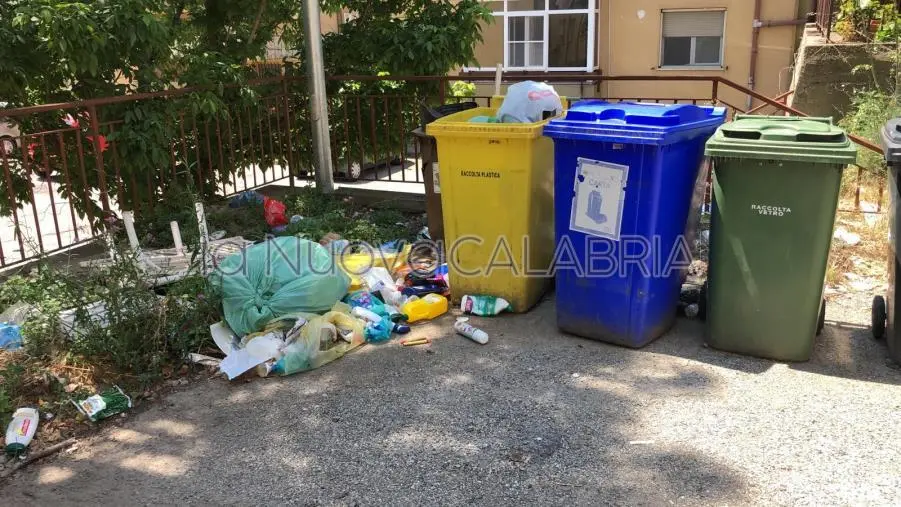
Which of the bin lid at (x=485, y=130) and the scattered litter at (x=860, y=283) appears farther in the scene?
the scattered litter at (x=860, y=283)

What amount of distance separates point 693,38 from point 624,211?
11.7 metres

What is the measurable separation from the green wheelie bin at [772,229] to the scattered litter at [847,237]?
5.91ft

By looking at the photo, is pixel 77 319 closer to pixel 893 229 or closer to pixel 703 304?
pixel 703 304

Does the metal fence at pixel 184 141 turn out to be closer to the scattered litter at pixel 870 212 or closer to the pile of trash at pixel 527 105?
the scattered litter at pixel 870 212

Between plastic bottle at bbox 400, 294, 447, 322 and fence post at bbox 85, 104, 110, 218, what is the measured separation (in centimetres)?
268

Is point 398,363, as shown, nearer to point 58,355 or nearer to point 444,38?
point 58,355

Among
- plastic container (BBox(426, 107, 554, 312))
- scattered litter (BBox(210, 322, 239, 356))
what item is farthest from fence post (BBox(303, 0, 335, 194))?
scattered litter (BBox(210, 322, 239, 356))

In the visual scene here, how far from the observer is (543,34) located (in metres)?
14.5

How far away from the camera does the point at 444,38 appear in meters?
6.74

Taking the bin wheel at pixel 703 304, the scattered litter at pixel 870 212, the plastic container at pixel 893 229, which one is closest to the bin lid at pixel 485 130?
the bin wheel at pixel 703 304

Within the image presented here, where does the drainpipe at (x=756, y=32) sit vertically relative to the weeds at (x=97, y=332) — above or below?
above

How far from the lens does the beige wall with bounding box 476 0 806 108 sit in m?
13.2

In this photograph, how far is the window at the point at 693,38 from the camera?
45.0 ft

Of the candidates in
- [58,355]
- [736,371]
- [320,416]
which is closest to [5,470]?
[58,355]
